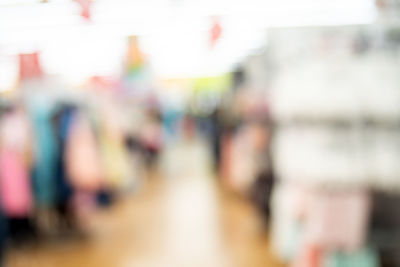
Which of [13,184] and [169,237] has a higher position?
[13,184]

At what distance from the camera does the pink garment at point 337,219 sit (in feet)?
5.15

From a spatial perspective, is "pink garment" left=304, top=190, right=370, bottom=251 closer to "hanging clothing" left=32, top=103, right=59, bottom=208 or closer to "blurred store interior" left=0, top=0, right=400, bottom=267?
"blurred store interior" left=0, top=0, right=400, bottom=267

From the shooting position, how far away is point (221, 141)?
5738mm

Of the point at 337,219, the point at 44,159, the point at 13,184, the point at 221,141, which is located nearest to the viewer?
the point at 337,219

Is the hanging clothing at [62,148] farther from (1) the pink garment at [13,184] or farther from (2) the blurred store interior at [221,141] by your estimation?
(1) the pink garment at [13,184]

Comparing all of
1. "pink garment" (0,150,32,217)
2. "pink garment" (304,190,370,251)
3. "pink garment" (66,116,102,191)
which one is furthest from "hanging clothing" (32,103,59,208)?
"pink garment" (304,190,370,251)

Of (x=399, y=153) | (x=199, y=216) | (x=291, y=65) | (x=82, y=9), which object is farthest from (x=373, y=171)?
(x=199, y=216)

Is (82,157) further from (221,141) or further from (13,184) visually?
(221,141)

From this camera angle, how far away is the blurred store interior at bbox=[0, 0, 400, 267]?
1.58 m

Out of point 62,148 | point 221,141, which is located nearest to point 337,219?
point 62,148

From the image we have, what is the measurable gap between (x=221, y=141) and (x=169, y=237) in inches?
94.7

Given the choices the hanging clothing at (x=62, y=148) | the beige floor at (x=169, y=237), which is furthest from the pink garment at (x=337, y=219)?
the hanging clothing at (x=62, y=148)

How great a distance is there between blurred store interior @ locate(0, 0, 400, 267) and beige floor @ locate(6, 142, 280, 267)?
2 cm

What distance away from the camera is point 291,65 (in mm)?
1913
